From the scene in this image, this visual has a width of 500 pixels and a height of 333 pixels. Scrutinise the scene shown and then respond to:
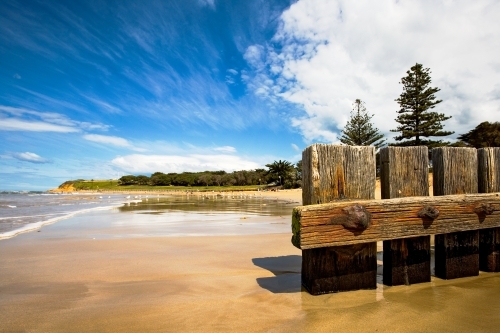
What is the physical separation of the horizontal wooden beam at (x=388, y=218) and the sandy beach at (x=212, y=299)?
0.57 m

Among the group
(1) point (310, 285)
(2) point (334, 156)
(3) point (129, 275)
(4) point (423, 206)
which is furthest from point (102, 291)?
(4) point (423, 206)

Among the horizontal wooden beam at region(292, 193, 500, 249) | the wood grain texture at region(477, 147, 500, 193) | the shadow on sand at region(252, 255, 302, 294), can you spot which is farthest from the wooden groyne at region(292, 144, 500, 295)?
the shadow on sand at region(252, 255, 302, 294)

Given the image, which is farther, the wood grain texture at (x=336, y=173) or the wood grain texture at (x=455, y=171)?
the wood grain texture at (x=455, y=171)

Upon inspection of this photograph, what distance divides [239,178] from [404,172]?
85199 mm

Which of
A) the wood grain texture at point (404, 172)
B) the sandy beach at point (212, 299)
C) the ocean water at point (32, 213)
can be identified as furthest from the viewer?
the ocean water at point (32, 213)

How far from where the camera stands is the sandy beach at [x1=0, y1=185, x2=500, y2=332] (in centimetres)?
217

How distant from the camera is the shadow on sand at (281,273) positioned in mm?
2965

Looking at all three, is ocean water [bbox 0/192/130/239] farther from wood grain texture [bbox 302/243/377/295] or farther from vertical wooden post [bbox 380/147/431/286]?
vertical wooden post [bbox 380/147/431/286]

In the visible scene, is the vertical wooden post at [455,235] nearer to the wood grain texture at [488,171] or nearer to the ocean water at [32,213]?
the wood grain texture at [488,171]

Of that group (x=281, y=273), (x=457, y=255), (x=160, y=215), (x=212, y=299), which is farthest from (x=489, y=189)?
(x=160, y=215)

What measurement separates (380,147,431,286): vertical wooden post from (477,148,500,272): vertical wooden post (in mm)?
982

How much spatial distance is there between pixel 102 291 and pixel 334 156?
2.90 metres

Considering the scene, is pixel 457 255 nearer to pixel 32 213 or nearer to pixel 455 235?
pixel 455 235

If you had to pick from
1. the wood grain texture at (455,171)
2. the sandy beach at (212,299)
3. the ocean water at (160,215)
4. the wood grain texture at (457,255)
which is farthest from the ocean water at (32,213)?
the wood grain texture at (455,171)
